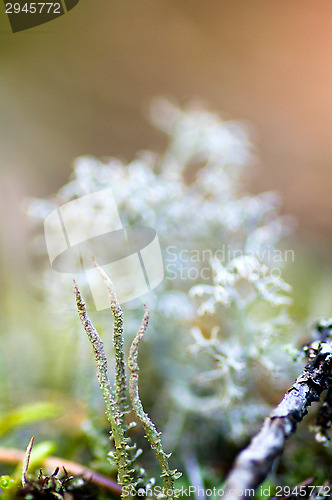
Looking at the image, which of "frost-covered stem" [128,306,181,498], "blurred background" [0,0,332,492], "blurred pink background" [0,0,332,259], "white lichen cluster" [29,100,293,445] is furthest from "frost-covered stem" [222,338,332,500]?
"blurred pink background" [0,0,332,259]

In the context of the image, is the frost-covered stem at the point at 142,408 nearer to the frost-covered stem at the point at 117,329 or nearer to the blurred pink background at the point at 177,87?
the frost-covered stem at the point at 117,329

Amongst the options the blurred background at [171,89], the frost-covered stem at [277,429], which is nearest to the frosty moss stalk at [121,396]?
the frost-covered stem at [277,429]

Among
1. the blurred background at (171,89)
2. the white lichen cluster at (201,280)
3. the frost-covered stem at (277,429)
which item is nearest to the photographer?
the frost-covered stem at (277,429)

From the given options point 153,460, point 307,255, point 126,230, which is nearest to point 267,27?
point 307,255

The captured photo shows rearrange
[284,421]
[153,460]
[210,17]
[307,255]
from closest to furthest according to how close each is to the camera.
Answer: [284,421], [153,460], [307,255], [210,17]

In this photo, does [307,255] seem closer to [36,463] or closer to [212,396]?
[212,396]

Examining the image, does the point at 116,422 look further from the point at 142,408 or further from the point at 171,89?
the point at 171,89
